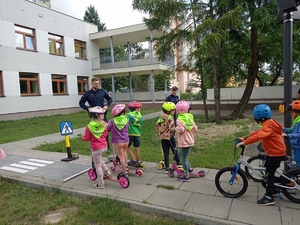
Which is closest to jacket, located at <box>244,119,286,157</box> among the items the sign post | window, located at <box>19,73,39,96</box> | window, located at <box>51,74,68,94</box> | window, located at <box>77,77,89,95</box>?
the sign post

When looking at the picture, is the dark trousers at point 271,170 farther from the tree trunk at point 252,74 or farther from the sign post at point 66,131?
the tree trunk at point 252,74

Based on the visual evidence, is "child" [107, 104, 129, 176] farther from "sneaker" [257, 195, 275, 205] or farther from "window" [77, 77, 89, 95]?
"window" [77, 77, 89, 95]

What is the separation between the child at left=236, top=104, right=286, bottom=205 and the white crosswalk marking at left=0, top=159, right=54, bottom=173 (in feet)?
15.1

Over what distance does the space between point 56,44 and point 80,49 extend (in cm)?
293

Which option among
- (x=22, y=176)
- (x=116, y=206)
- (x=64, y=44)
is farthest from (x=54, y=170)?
(x=64, y=44)

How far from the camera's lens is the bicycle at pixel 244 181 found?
338cm

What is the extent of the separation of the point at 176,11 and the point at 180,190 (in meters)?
8.82

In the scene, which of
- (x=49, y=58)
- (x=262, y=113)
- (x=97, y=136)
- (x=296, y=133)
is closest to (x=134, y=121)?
(x=97, y=136)

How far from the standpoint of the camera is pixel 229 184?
3.71m

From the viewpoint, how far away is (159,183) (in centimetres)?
427

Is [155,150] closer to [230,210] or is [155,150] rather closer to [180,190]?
[180,190]

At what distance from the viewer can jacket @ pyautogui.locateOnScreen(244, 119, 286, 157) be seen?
3.18 metres

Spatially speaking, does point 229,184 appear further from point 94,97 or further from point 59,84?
point 59,84

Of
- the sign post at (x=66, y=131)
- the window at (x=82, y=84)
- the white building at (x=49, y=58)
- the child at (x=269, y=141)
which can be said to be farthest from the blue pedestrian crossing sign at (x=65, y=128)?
the window at (x=82, y=84)
